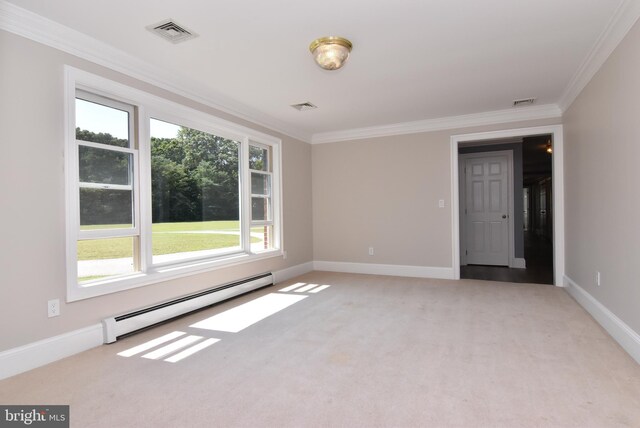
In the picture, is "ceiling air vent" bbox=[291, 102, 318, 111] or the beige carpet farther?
"ceiling air vent" bbox=[291, 102, 318, 111]

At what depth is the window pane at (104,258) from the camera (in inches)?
112

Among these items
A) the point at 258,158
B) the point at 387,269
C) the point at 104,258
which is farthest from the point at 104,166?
the point at 387,269

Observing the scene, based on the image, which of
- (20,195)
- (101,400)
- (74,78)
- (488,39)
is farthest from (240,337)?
(488,39)

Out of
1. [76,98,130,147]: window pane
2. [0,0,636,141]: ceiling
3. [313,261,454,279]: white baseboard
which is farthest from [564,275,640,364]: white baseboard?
[76,98,130,147]: window pane

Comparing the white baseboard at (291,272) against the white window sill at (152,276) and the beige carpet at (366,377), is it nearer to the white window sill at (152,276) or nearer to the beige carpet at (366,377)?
the white window sill at (152,276)

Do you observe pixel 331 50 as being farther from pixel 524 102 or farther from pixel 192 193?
pixel 524 102

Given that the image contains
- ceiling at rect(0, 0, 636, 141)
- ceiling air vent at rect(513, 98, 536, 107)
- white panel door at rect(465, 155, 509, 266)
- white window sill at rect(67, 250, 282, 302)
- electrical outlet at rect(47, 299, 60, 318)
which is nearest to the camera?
ceiling at rect(0, 0, 636, 141)

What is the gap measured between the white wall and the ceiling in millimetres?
426

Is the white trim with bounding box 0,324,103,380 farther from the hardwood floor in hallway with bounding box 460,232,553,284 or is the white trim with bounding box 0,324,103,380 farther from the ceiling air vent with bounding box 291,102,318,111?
the hardwood floor in hallway with bounding box 460,232,553,284

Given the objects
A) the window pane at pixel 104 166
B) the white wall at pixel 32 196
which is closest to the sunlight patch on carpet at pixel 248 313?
the white wall at pixel 32 196

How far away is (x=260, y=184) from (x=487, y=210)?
14.5 feet

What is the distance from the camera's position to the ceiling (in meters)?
2.41

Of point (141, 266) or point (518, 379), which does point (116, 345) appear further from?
point (518, 379)

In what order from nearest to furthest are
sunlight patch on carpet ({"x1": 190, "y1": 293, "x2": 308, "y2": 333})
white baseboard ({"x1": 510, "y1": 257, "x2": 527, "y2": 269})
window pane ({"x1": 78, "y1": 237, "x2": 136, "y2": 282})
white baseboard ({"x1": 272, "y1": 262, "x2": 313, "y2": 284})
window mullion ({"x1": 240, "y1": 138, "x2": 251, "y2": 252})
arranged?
window pane ({"x1": 78, "y1": 237, "x2": 136, "y2": 282}) < sunlight patch on carpet ({"x1": 190, "y1": 293, "x2": 308, "y2": 333}) < window mullion ({"x1": 240, "y1": 138, "x2": 251, "y2": 252}) < white baseboard ({"x1": 272, "y1": 262, "x2": 313, "y2": 284}) < white baseboard ({"x1": 510, "y1": 257, "x2": 527, "y2": 269})
